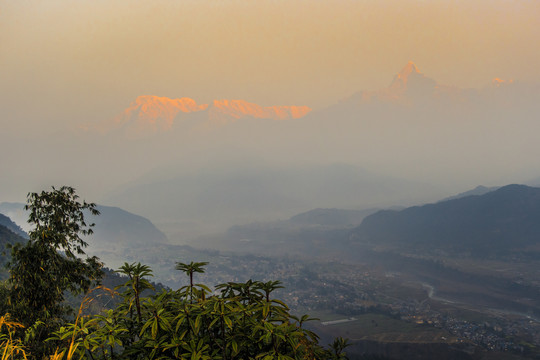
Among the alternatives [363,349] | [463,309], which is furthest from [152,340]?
[463,309]

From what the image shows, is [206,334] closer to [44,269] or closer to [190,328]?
[190,328]

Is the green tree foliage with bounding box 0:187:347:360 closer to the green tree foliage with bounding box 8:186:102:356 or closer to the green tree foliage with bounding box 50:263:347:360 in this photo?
the green tree foliage with bounding box 50:263:347:360

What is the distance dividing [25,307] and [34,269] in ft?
5.51

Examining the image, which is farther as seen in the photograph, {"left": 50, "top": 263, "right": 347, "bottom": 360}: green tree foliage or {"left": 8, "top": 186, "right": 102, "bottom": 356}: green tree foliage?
{"left": 8, "top": 186, "right": 102, "bottom": 356}: green tree foliage

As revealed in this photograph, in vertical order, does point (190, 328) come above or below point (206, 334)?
above

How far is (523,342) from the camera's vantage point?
3524 inches

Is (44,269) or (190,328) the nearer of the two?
(190,328)

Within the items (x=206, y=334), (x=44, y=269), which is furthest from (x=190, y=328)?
(x=44, y=269)

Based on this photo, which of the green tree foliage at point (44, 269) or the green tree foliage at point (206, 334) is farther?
the green tree foliage at point (44, 269)

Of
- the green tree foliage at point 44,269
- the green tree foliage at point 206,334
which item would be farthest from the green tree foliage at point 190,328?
the green tree foliage at point 44,269

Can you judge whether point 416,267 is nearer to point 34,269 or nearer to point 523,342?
point 523,342

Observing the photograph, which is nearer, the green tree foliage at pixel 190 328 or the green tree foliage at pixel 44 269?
the green tree foliage at pixel 190 328

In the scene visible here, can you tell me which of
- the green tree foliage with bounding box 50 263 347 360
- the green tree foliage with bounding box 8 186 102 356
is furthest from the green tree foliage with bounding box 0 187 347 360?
the green tree foliage with bounding box 8 186 102 356

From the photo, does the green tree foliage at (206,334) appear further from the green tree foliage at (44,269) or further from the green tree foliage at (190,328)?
the green tree foliage at (44,269)
